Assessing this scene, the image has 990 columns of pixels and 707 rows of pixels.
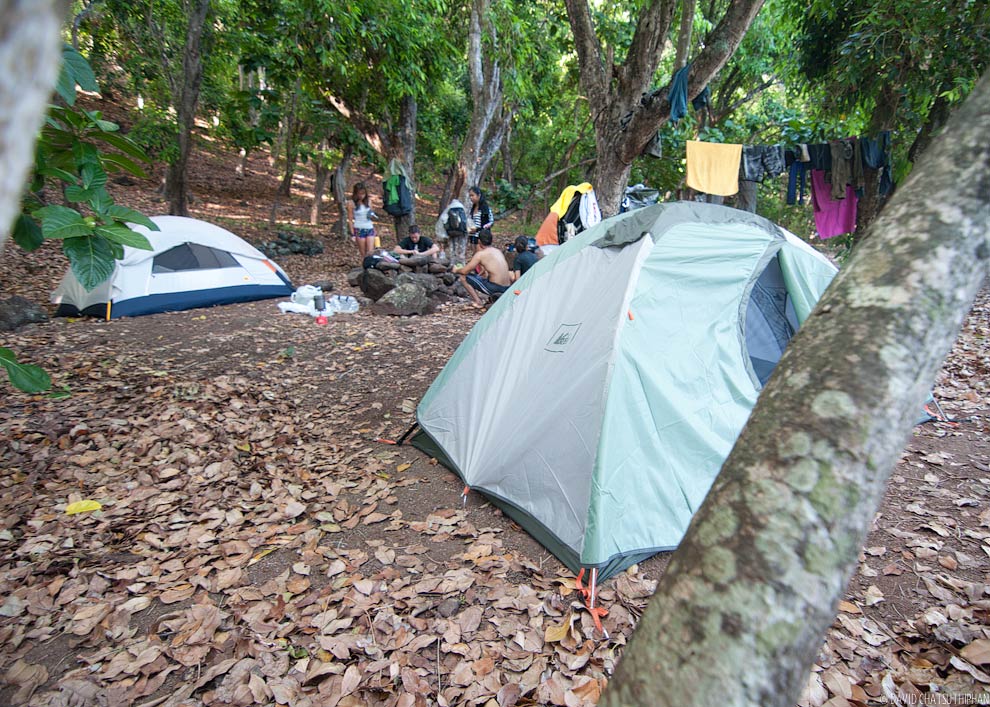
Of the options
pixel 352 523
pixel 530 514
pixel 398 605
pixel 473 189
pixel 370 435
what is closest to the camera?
pixel 398 605

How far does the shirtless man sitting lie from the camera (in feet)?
25.1

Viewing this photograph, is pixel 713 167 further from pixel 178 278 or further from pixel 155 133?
pixel 155 133

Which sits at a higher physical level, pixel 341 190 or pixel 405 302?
pixel 341 190

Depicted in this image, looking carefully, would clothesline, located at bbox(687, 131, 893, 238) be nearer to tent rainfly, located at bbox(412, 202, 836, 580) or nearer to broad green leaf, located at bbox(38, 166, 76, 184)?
tent rainfly, located at bbox(412, 202, 836, 580)

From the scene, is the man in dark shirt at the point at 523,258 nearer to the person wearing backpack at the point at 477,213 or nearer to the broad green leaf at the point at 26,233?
the person wearing backpack at the point at 477,213

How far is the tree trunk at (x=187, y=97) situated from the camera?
26.2 ft

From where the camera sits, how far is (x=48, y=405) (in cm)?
404

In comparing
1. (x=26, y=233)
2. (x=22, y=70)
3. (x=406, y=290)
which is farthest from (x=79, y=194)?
(x=406, y=290)

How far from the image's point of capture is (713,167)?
6836 mm

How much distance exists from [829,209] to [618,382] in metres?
6.22

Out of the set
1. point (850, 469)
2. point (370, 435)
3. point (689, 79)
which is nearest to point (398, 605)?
point (370, 435)

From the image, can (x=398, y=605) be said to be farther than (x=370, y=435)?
No

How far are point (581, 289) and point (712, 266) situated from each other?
0.79 metres

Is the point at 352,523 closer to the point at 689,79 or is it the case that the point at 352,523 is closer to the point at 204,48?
the point at 689,79
